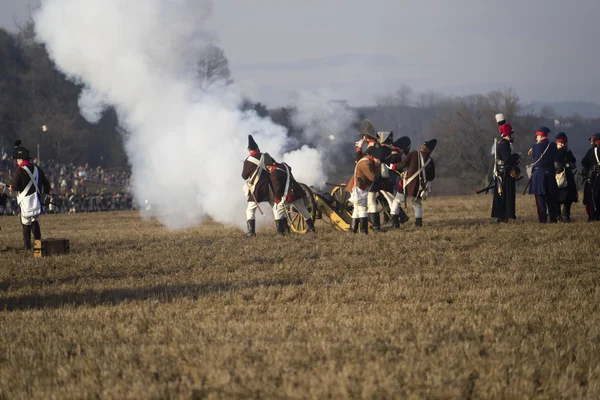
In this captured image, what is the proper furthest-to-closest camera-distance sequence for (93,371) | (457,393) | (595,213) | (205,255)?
(595,213), (205,255), (93,371), (457,393)

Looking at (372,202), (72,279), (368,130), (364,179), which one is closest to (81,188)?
(368,130)

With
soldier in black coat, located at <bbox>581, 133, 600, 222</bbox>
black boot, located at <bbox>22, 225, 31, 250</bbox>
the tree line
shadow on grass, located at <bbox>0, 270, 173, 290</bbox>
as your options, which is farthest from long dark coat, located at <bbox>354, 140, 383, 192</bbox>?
the tree line

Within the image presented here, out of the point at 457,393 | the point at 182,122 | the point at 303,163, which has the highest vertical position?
the point at 182,122

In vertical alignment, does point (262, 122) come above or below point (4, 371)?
above

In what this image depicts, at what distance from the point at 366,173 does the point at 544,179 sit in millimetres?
3911

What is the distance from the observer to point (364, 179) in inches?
586

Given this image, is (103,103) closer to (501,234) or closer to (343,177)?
(501,234)

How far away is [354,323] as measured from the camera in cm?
709

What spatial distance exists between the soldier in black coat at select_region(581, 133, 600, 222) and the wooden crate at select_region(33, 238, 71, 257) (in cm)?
1017

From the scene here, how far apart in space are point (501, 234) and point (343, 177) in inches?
738

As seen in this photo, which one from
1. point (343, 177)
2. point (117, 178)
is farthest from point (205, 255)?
point (117, 178)

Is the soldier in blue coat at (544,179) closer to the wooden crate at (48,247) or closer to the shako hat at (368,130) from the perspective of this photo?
the shako hat at (368,130)

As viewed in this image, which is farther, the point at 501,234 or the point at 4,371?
the point at 501,234

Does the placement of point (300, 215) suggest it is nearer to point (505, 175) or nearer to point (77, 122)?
point (505, 175)
